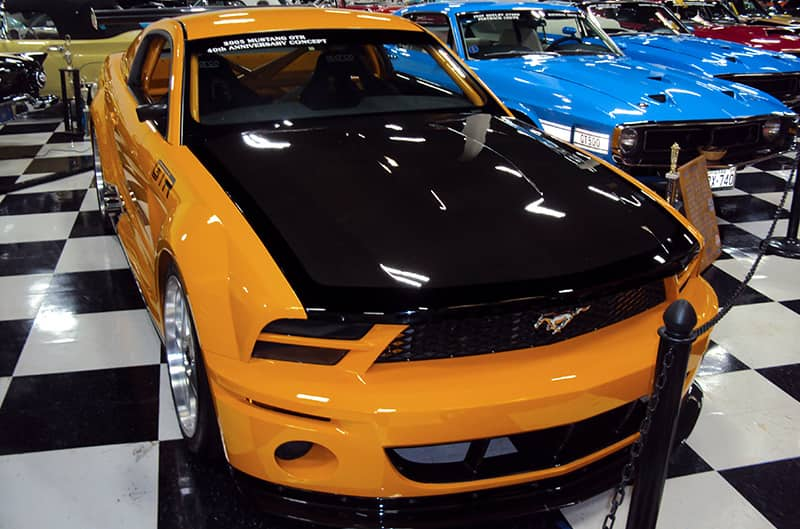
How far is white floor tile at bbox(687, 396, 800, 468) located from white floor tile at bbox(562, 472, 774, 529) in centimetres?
12

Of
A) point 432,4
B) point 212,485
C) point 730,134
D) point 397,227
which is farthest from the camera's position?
point 432,4

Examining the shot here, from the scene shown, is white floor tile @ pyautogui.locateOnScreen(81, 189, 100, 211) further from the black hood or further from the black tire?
the black tire

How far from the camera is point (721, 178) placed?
3.58 m

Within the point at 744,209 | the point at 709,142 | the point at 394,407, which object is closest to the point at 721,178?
the point at 709,142

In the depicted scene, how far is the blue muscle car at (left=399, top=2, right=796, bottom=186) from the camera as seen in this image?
3.63 metres

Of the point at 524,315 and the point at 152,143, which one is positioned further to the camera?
the point at 152,143

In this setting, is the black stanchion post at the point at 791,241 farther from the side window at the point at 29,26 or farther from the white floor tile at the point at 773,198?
the side window at the point at 29,26

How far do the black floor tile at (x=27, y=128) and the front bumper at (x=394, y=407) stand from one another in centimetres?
533

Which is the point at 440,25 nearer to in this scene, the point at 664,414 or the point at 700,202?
the point at 700,202

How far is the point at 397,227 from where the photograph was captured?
1752 mm

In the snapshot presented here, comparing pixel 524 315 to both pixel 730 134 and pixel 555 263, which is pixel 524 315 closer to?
pixel 555 263

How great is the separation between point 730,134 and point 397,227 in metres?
2.77

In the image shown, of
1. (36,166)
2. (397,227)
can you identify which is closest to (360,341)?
(397,227)

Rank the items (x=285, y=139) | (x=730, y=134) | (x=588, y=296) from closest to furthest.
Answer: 1. (x=588, y=296)
2. (x=285, y=139)
3. (x=730, y=134)
